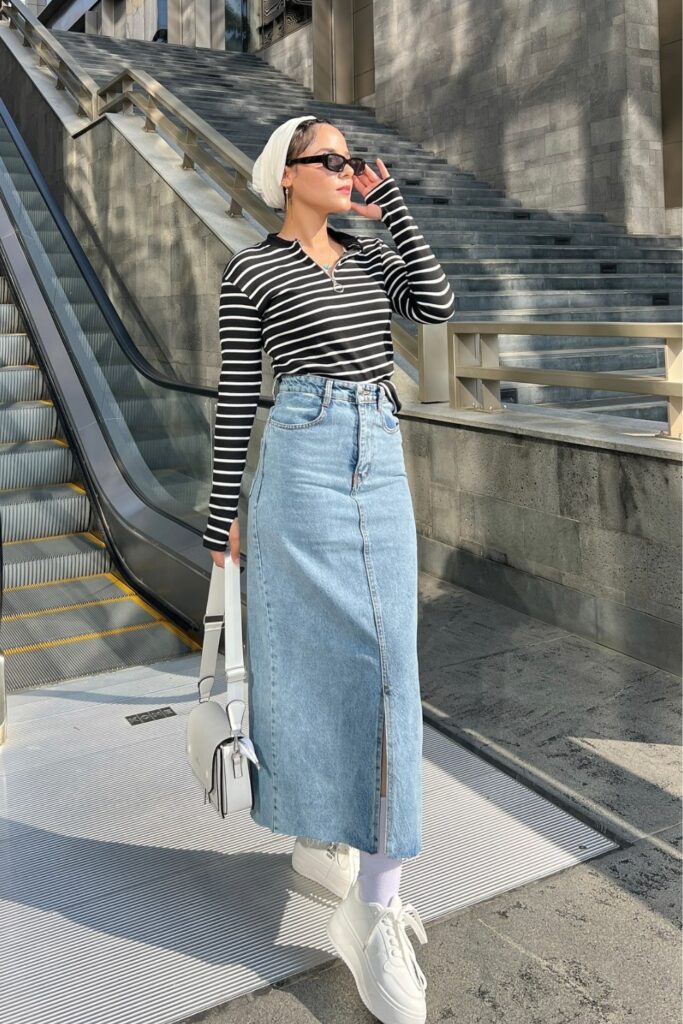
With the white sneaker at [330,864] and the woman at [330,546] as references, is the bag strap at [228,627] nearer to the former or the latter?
the woman at [330,546]

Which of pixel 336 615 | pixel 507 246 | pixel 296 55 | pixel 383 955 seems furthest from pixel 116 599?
pixel 296 55

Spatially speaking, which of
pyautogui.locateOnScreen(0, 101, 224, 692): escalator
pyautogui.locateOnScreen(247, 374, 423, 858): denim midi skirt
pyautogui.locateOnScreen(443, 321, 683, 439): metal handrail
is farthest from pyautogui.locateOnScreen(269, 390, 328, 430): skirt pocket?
pyautogui.locateOnScreen(0, 101, 224, 692): escalator

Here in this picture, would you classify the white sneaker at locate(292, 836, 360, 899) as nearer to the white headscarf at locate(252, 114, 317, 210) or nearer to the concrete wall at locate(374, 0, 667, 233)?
the white headscarf at locate(252, 114, 317, 210)

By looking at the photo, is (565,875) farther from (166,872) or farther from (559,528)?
(559,528)

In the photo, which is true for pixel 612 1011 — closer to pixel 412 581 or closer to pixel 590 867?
pixel 590 867

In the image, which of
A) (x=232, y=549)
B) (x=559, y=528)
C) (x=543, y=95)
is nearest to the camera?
(x=232, y=549)

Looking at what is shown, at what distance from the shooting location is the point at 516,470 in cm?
465

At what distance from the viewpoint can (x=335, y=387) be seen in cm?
207

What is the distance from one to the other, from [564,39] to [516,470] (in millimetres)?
8978

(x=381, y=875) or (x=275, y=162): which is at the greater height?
(x=275, y=162)

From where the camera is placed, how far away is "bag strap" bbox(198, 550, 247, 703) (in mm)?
2170

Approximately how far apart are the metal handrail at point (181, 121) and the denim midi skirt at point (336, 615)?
3.24 meters

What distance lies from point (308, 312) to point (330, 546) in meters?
0.49

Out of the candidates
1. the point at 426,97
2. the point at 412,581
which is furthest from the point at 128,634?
the point at 426,97
